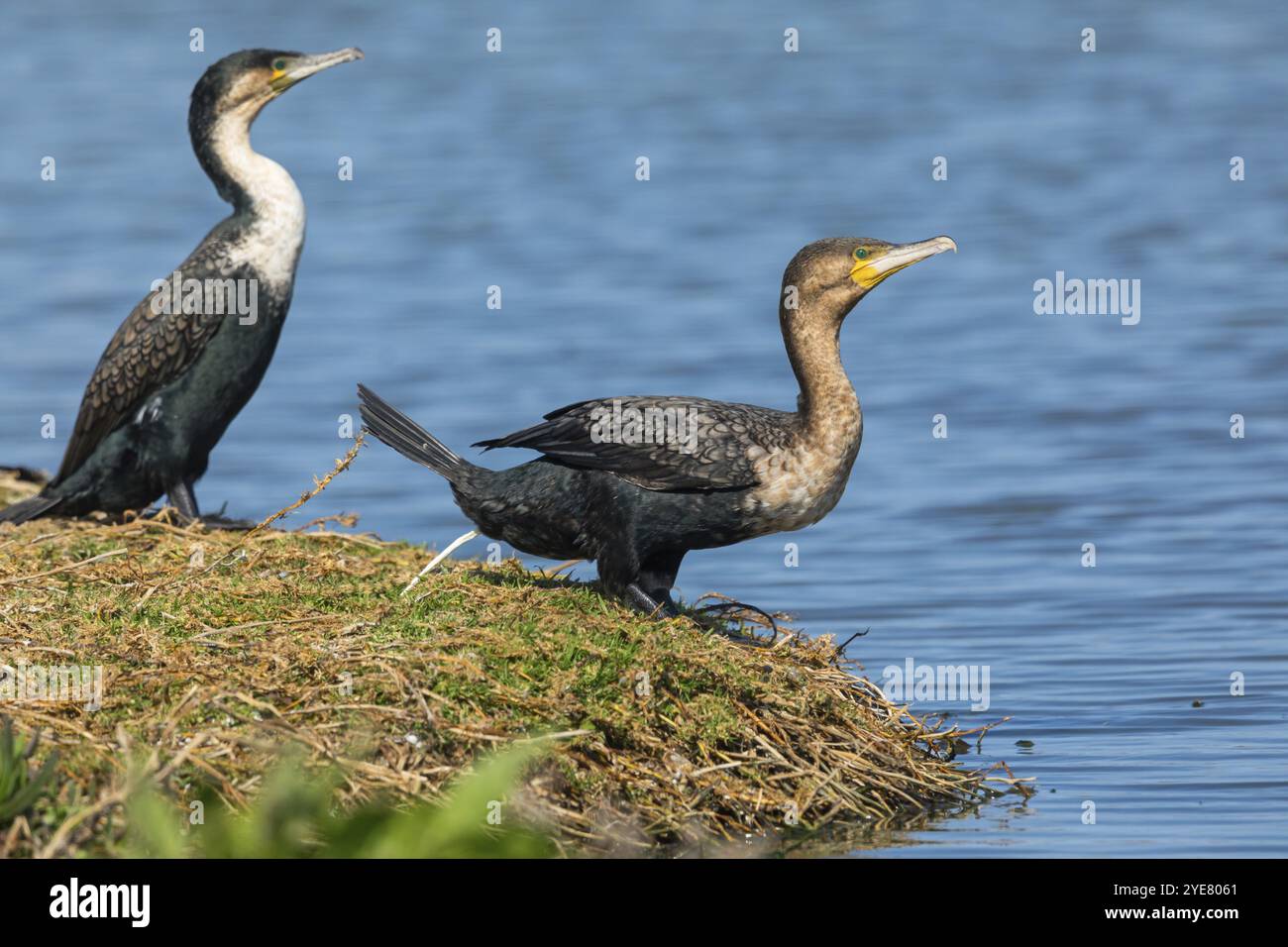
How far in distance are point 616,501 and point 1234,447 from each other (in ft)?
22.3

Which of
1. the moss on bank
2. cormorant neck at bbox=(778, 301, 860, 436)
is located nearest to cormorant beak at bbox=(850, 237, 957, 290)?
cormorant neck at bbox=(778, 301, 860, 436)

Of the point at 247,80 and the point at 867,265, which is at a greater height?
the point at 247,80

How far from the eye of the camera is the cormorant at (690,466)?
624 cm

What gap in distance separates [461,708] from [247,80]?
4304 millimetres

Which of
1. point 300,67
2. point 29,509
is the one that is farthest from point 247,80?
point 29,509

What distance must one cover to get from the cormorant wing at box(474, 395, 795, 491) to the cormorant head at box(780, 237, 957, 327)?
0.43 metres

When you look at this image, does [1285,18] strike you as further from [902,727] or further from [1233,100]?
[902,727]

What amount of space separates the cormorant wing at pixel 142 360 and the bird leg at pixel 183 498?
365mm

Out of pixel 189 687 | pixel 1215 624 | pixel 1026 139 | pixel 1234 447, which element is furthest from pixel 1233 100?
pixel 189 687

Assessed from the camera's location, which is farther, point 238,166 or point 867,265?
point 238,166

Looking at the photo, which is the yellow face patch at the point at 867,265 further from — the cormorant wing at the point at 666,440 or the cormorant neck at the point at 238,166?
the cormorant neck at the point at 238,166

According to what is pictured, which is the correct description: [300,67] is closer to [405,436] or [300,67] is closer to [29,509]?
[29,509]

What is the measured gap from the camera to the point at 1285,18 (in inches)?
1097

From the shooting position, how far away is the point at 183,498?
8.21 m
